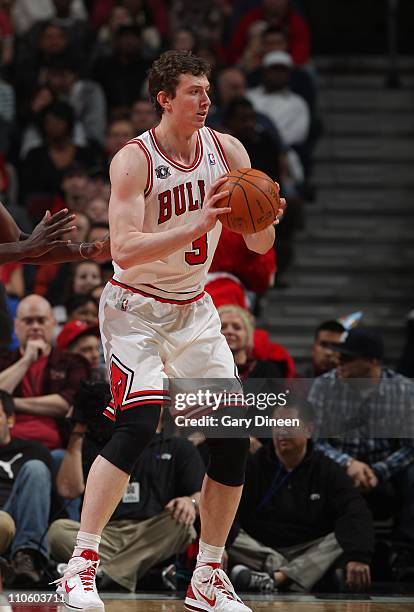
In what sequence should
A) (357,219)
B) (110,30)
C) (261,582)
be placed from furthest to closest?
(110,30), (357,219), (261,582)

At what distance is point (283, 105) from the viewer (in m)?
11.3

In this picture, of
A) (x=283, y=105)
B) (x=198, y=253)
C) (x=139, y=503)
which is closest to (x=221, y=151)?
(x=198, y=253)

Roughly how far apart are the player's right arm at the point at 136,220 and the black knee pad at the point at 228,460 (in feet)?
2.89

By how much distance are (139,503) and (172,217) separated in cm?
228

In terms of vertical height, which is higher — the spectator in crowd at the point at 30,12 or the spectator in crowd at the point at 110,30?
the spectator in crowd at the point at 30,12

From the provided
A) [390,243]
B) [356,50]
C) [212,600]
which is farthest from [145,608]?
[356,50]

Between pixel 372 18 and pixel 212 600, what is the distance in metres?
9.31

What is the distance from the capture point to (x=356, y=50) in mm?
13469

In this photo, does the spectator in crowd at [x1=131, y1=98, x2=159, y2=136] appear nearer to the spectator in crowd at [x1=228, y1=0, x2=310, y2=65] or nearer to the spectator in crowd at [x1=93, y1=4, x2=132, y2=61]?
the spectator in crowd at [x1=93, y1=4, x2=132, y2=61]

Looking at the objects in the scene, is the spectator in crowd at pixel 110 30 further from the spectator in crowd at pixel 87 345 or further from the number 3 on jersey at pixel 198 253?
the number 3 on jersey at pixel 198 253

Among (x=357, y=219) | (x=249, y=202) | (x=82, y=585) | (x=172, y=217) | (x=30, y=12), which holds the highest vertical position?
(x=30, y=12)

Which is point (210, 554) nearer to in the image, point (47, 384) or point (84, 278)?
point (47, 384)

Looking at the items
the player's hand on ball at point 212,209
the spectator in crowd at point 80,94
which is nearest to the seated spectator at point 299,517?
the player's hand on ball at point 212,209

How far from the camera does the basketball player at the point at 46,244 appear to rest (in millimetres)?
5109
